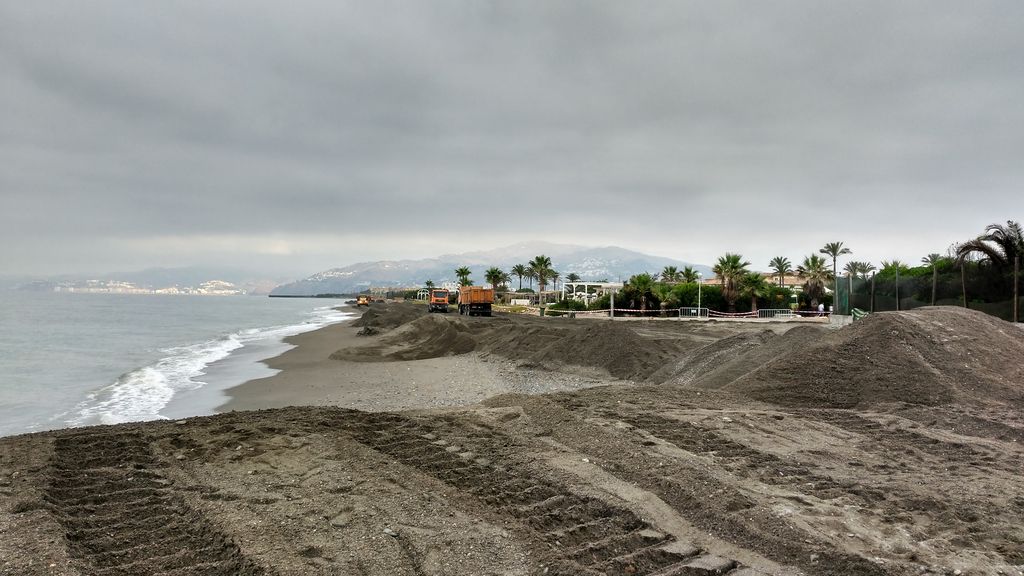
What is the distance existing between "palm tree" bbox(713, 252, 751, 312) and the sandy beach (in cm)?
3994

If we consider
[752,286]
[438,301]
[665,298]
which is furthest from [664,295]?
[438,301]

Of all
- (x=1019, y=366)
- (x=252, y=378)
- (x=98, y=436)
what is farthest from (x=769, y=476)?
(x=252, y=378)

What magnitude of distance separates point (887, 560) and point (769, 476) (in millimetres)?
2087

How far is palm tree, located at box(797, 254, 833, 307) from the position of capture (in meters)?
55.2

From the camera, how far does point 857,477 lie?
21.5ft

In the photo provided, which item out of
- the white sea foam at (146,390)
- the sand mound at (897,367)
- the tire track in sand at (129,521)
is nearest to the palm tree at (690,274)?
the white sea foam at (146,390)

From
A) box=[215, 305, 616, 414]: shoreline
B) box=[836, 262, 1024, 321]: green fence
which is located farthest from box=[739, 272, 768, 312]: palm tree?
box=[215, 305, 616, 414]: shoreline

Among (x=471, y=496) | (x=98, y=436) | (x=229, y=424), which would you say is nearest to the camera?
(x=471, y=496)

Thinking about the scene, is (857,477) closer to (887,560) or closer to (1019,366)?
(887,560)

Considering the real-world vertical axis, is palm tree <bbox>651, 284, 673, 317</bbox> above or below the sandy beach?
above

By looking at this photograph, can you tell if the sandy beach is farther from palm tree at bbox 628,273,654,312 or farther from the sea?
palm tree at bbox 628,273,654,312

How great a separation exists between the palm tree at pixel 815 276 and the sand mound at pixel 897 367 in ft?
146

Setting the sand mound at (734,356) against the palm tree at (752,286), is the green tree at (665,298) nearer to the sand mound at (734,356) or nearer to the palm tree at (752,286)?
the palm tree at (752,286)

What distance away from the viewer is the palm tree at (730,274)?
5156 centimetres
